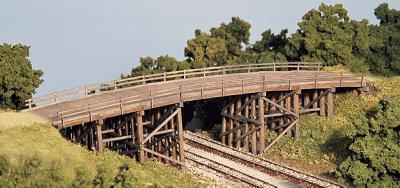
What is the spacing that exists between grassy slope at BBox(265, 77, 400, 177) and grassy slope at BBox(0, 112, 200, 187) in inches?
353


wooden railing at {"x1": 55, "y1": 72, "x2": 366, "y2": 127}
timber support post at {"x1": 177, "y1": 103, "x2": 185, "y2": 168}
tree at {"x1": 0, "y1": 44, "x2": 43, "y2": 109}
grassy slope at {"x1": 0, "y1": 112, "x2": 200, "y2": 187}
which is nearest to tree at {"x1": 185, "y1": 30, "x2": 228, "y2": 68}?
wooden railing at {"x1": 55, "y1": 72, "x2": 366, "y2": 127}

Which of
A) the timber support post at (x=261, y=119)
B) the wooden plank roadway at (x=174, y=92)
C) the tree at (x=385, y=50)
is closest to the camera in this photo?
the wooden plank roadway at (x=174, y=92)

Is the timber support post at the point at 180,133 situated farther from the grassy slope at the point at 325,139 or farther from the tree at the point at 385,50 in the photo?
the tree at the point at 385,50

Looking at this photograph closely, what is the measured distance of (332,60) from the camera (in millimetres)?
51594

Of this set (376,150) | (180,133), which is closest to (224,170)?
(180,133)

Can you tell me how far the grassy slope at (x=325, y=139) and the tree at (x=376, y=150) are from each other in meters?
3.51

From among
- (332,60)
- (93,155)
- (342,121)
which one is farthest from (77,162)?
(332,60)

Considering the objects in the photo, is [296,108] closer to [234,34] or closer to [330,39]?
[330,39]

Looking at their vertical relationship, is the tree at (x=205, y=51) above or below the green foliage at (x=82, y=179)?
above

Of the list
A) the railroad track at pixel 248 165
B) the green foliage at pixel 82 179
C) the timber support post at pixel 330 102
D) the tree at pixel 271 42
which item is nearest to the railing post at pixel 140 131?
the railroad track at pixel 248 165

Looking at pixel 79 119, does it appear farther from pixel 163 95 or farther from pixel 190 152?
pixel 190 152

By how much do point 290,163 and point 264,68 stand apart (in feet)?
31.7

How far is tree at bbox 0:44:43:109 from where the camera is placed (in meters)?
39.4

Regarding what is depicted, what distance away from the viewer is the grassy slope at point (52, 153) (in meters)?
27.9
